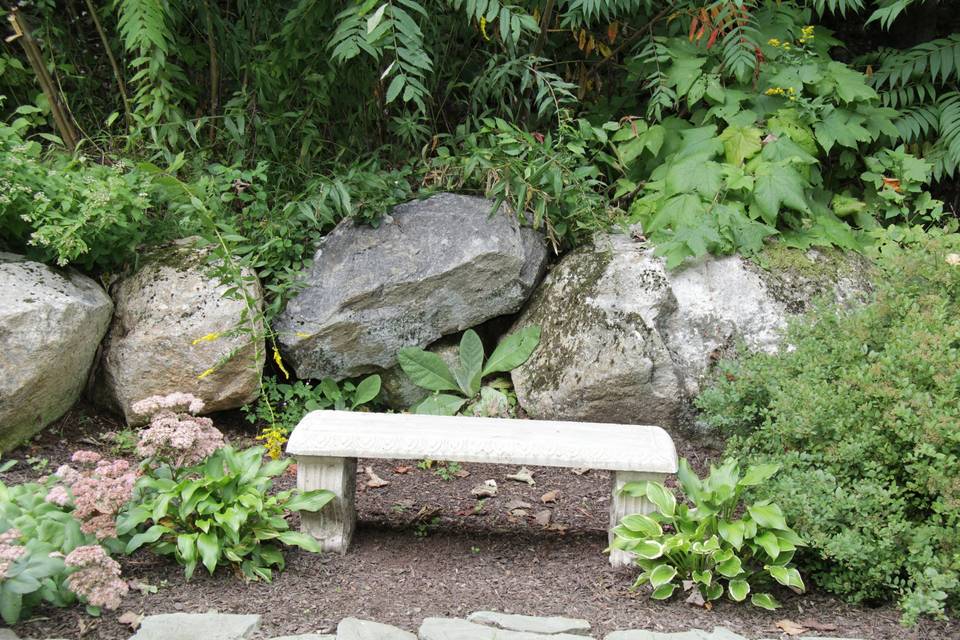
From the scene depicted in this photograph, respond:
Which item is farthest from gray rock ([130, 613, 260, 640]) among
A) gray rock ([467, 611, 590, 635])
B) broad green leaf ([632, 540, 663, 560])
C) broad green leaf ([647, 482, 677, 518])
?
broad green leaf ([647, 482, 677, 518])

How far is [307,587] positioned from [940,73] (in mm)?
4663

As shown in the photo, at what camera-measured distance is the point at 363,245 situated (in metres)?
4.43

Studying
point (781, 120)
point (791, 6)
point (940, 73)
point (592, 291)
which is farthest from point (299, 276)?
point (940, 73)

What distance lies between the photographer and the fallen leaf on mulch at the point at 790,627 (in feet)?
8.82

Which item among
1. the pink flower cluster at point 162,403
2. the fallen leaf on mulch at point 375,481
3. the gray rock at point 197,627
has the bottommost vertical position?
the gray rock at point 197,627

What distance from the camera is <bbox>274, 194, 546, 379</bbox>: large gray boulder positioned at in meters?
4.31

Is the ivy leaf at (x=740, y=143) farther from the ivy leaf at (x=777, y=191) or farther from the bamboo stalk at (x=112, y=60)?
the bamboo stalk at (x=112, y=60)

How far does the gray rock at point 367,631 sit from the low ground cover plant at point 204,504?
1.30 feet

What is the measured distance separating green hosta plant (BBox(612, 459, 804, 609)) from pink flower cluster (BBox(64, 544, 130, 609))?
160 centimetres

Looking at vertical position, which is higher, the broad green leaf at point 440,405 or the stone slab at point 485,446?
the stone slab at point 485,446

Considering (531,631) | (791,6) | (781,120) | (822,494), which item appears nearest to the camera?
(531,631)

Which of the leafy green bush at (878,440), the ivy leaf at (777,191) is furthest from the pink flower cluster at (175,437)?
the ivy leaf at (777,191)

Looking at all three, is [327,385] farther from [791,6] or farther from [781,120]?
[791,6]

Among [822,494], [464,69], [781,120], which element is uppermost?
[464,69]
